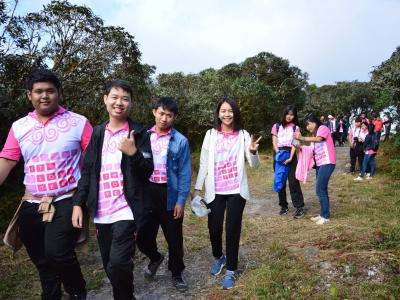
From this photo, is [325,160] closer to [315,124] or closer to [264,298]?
[315,124]

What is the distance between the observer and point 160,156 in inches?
150

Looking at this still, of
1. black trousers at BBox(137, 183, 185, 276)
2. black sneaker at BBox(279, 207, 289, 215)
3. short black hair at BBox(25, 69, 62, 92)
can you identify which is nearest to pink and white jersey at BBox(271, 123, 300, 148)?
black sneaker at BBox(279, 207, 289, 215)

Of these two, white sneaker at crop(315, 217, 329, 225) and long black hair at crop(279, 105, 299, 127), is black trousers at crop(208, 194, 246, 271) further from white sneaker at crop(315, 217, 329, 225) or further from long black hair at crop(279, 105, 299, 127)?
long black hair at crop(279, 105, 299, 127)

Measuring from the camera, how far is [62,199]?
3086 millimetres

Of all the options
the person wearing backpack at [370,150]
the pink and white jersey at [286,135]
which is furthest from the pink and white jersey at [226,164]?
the person wearing backpack at [370,150]

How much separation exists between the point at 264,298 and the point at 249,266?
36.1 inches

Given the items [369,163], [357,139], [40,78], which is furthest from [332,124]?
[40,78]

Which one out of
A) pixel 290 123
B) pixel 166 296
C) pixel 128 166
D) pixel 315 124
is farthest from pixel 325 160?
pixel 128 166

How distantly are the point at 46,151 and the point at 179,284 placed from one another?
197cm

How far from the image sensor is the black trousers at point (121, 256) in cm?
292

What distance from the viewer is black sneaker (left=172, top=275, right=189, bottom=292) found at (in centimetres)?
391

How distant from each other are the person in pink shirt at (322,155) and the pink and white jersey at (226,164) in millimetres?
2239

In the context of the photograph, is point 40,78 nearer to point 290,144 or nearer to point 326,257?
point 326,257

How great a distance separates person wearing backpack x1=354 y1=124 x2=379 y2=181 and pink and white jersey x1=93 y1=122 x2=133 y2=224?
8616 millimetres
